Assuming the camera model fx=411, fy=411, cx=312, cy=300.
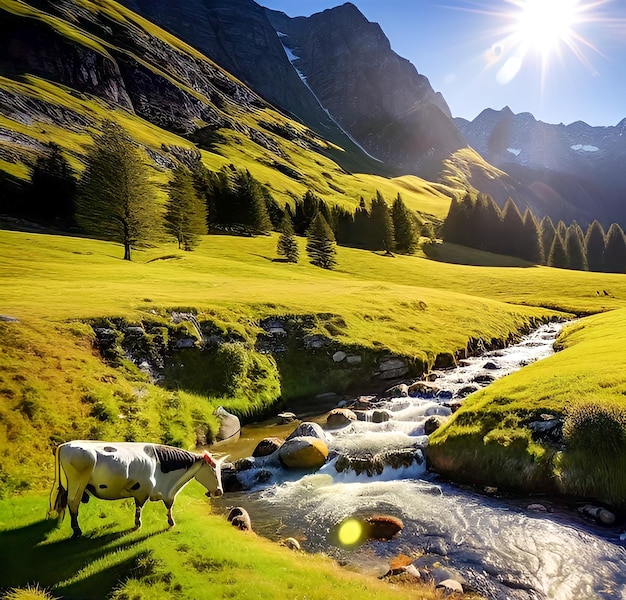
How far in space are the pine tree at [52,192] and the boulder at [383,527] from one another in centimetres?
9169

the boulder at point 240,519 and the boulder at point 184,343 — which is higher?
the boulder at point 184,343

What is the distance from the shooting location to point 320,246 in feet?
311

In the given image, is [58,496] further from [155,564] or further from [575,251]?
[575,251]

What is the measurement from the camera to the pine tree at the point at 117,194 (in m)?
71.1

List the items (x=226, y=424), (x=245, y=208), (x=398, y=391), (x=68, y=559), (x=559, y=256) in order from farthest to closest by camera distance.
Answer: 1. (x=559, y=256)
2. (x=245, y=208)
3. (x=398, y=391)
4. (x=226, y=424)
5. (x=68, y=559)

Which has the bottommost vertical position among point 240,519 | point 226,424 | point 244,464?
point 244,464

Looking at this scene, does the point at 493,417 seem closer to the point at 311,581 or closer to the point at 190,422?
the point at 311,581

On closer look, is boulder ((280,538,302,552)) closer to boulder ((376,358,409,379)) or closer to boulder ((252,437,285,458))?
boulder ((252,437,285,458))

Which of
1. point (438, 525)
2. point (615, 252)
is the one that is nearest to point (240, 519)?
point (438, 525)

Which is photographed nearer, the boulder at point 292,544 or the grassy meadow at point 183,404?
the grassy meadow at point 183,404

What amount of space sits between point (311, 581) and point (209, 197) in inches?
4455

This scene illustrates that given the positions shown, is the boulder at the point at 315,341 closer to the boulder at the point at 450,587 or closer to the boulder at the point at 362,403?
the boulder at the point at 362,403

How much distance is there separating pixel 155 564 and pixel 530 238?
15540 cm

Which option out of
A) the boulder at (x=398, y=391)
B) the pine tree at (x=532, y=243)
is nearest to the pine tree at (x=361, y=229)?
the pine tree at (x=532, y=243)
